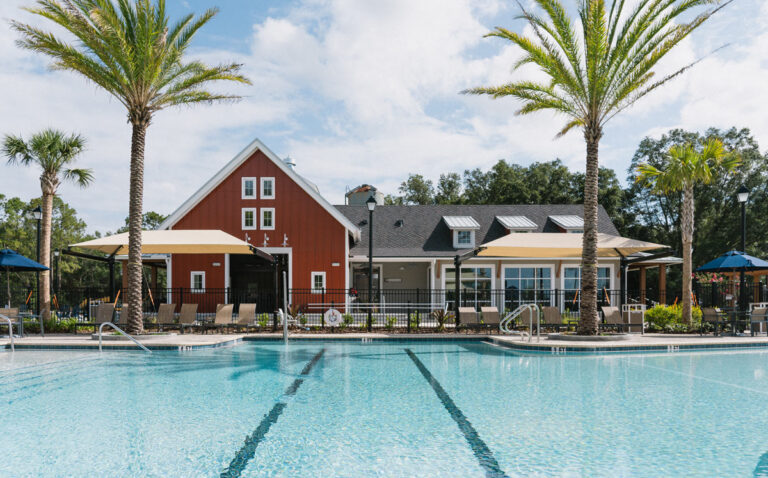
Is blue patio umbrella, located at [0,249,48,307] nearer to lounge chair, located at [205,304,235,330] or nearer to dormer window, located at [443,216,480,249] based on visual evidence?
lounge chair, located at [205,304,235,330]

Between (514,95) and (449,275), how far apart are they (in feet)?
41.9

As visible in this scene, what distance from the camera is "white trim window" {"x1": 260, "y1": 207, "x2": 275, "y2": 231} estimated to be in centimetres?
2447

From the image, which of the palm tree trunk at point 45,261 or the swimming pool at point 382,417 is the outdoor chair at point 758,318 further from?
the palm tree trunk at point 45,261

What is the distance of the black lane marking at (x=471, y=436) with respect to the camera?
529cm

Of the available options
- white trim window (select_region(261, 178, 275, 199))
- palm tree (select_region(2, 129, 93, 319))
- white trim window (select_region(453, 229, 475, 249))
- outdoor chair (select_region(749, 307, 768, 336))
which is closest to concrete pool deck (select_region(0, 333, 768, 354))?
outdoor chair (select_region(749, 307, 768, 336))

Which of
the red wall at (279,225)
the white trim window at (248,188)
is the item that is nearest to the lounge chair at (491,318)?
the red wall at (279,225)

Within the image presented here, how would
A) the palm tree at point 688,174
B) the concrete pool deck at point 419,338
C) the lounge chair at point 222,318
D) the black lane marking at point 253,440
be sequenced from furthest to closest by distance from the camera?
the palm tree at point 688,174, the lounge chair at point 222,318, the concrete pool deck at point 419,338, the black lane marking at point 253,440

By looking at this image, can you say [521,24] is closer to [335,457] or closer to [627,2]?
[627,2]

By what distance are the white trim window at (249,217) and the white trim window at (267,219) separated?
1.18ft

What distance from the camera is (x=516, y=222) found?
28453mm

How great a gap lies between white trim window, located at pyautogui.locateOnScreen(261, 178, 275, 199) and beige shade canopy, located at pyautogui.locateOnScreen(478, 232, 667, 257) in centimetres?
1148

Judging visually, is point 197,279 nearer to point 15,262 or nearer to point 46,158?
point 46,158

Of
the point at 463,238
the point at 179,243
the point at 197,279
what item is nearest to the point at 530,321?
the point at 179,243

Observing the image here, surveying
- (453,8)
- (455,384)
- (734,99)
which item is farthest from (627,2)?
(455,384)
